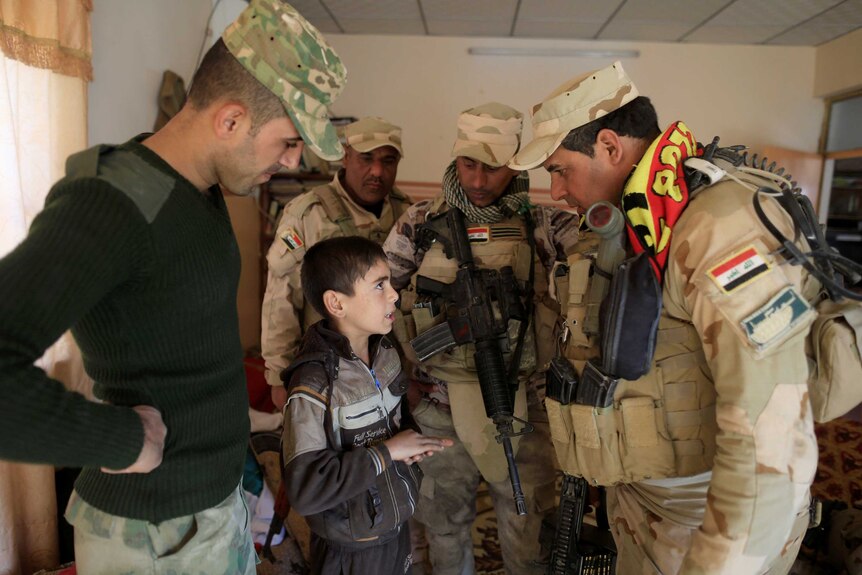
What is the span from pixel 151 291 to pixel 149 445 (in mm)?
213

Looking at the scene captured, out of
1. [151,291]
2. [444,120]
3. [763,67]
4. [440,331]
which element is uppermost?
[763,67]

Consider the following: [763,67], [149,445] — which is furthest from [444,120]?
[149,445]

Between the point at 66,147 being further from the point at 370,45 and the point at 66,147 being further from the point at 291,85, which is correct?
the point at 370,45

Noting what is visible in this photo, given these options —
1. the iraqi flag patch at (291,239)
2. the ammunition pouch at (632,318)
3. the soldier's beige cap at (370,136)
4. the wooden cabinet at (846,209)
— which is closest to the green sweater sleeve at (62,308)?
the ammunition pouch at (632,318)

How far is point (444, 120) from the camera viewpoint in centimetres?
443

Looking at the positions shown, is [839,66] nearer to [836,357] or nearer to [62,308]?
[836,357]

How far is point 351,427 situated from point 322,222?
104cm

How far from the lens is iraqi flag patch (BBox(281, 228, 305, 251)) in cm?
209

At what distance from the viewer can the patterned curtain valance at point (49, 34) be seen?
1.66 metres

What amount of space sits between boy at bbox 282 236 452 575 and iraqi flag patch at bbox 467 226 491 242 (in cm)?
44

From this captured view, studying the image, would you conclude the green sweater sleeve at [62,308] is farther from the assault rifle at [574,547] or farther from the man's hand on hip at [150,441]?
the assault rifle at [574,547]

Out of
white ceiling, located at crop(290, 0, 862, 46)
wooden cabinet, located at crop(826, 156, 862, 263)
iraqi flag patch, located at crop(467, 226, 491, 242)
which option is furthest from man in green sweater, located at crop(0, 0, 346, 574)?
wooden cabinet, located at crop(826, 156, 862, 263)

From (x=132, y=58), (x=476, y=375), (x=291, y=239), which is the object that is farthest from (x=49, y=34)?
(x=476, y=375)

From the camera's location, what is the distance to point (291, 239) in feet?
6.89
